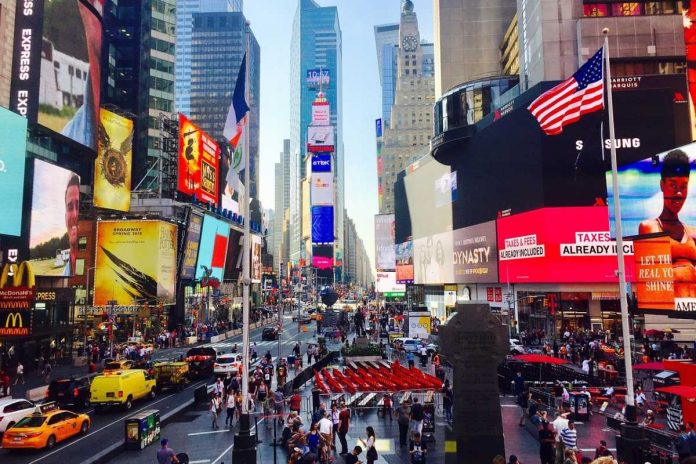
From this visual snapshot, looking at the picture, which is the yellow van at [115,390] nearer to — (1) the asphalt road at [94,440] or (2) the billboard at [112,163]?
(1) the asphalt road at [94,440]

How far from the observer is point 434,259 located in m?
88.4

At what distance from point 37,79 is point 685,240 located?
161 ft

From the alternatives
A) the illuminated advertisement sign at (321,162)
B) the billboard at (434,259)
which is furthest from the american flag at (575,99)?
the illuminated advertisement sign at (321,162)

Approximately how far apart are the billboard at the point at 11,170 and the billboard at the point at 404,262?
245ft

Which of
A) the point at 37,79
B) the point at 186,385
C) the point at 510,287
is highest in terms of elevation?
the point at 37,79

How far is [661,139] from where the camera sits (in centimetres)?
5162

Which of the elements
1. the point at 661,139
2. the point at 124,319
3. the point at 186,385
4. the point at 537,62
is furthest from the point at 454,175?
the point at 186,385

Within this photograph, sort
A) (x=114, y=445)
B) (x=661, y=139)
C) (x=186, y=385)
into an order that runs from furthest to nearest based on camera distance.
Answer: (x=661, y=139) → (x=186, y=385) → (x=114, y=445)

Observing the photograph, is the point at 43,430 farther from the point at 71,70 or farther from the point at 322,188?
the point at 322,188

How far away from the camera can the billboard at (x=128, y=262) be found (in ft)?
197

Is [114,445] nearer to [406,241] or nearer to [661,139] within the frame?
[661,139]

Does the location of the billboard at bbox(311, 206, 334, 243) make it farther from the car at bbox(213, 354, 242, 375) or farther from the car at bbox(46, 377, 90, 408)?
the car at bbox(46, 377, 90, 408)

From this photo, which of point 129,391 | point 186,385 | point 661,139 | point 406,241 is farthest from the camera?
point 406,241

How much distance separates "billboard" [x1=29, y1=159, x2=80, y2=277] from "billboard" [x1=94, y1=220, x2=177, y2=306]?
9941mm
